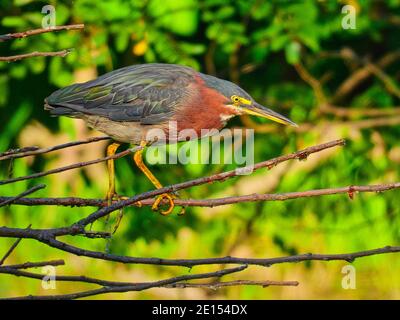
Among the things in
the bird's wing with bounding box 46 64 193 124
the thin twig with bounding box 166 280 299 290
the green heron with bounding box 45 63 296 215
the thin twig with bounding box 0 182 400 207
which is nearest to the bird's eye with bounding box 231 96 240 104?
the green heron with bounding box 45 63 296 215

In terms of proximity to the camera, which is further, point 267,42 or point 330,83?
point 330,83

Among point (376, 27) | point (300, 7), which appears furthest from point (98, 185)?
point (376, 27)

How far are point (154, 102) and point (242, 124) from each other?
305cm

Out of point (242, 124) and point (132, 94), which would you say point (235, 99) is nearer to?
point (132, 94)

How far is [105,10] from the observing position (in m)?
5.82

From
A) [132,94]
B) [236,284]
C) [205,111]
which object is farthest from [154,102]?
[236,284]

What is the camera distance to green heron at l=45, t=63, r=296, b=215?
146 inches

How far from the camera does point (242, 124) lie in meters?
6.86

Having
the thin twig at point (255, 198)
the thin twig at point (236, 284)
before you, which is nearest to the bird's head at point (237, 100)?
the thin twig at point (255, 198)

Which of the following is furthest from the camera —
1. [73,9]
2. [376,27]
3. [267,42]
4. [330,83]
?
[330,83]

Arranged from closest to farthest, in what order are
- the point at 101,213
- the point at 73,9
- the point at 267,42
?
the point at 101,213 < the point at 73,9 < the point at 267,42

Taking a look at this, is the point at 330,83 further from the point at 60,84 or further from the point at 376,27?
the point at 60,84

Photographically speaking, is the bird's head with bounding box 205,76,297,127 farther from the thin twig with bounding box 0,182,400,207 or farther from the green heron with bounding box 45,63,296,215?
the thin twig with bounding box 0,182,400,207

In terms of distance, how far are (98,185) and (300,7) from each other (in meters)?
1.99
